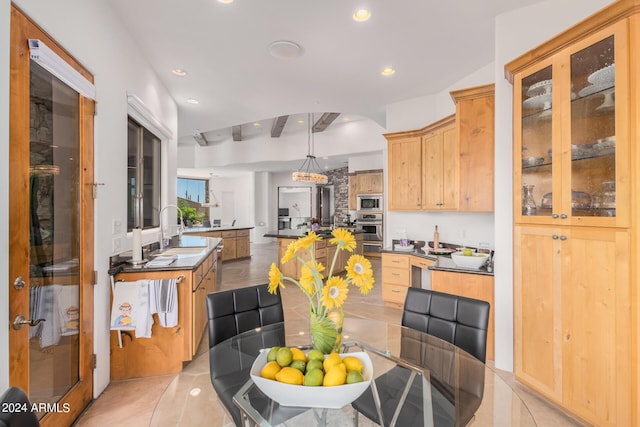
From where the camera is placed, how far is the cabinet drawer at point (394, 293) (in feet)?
13.4

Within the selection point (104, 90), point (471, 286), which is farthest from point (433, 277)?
point (104, 90)

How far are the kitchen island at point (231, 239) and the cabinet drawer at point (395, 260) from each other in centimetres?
469

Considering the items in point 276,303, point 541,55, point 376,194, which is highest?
point 541,55

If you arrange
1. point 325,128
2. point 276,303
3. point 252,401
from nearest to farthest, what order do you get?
point 252,401, point 276,303, point 325,128

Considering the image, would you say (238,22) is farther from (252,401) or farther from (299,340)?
(252,401)

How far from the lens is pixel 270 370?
112cm

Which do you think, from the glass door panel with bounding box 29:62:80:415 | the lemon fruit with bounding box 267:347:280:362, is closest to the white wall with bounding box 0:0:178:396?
the glass door panel with bounding box 29:62:80:415

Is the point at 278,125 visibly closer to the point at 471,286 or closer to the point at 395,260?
the point at 395,260

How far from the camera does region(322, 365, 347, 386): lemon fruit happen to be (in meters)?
1.04

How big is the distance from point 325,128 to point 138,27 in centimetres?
532

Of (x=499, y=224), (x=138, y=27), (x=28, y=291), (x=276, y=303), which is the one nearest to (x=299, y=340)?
(x=276, y=303)

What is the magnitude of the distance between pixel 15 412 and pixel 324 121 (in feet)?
22.4

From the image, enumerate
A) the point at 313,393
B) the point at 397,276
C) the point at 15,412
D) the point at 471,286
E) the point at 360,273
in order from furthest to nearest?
the point at 397,276
the point at 471,286
the point at 360,273
the point at 313,393
the point at 15,412

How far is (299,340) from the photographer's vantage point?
79.9 inches
